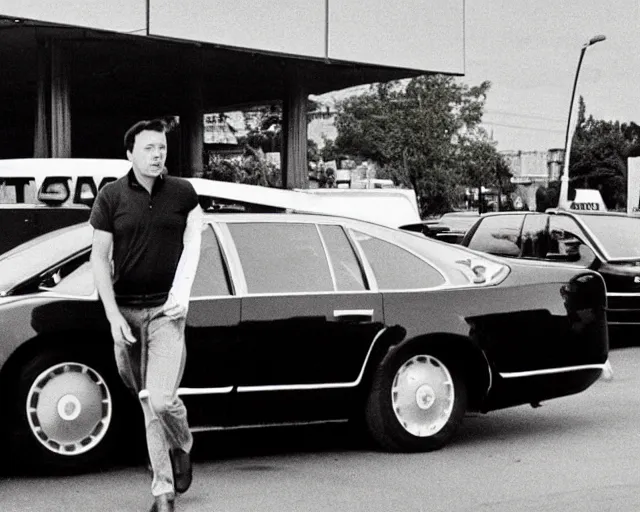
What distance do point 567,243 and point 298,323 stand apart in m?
6.95

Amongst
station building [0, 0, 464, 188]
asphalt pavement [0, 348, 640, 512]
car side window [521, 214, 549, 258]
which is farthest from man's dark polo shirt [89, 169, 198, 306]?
station building [0, 0, 464, 188]

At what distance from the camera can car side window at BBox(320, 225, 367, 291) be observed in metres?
6.79

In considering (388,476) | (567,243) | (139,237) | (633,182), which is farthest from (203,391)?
(633,182)

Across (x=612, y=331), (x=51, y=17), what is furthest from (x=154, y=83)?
(x=612, y=331)

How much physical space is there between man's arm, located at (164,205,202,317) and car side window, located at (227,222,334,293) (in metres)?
1.18

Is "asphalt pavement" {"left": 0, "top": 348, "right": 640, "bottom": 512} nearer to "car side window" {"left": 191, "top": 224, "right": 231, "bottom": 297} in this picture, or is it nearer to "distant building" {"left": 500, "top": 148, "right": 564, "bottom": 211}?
"car side window" {"left": 191, "top": 224, "right": 231, "bottom": 297}

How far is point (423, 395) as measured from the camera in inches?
266

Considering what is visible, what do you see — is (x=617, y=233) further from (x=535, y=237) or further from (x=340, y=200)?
(x=340, y=200)

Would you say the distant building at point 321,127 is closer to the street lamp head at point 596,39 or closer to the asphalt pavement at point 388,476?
the street lamp head at point 596,39

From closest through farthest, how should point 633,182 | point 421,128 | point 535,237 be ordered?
point 535,237 < point 633,182 < point 421,128

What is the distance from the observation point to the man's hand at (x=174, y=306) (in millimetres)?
5164

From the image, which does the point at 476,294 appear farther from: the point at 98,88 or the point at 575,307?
the point at 98,88

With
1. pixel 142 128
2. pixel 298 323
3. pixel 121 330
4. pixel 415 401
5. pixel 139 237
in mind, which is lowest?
pixel 415 401

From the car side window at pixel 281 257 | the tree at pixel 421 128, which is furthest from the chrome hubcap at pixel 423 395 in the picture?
the tree at pixel 421 128
